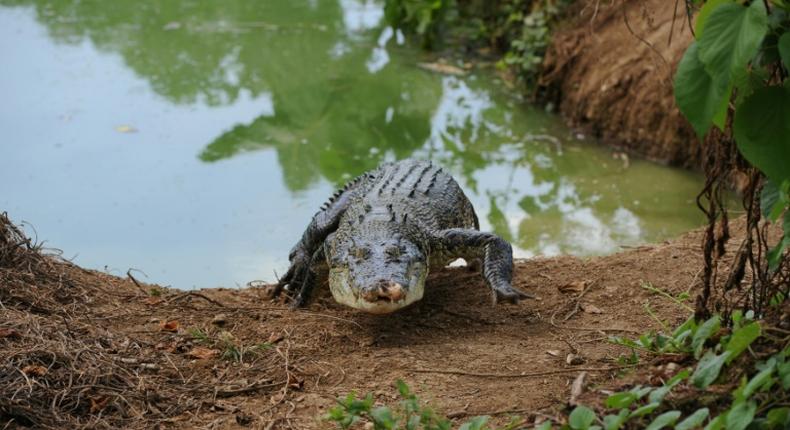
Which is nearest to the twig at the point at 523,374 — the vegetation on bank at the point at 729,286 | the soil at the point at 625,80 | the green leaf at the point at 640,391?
the vegetation on bank at the point at 729,286

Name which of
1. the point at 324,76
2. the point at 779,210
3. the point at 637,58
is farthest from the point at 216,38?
the point at 779,210

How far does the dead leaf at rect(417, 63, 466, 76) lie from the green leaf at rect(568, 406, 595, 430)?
8184mm

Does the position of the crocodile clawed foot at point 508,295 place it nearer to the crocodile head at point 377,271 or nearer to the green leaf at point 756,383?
the crocodile head at point 377,271

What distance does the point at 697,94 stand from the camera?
2.86 metres

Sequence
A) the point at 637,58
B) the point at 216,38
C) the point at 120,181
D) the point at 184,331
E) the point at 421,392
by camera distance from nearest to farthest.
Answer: the point at 421,392 < the point at 184,331 < the point at 120,181 < the point at 637,58 < the point at 216,38

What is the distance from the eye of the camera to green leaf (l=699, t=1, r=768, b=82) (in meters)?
2.69

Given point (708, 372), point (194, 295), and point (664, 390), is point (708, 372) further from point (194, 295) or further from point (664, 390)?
point (194, 295)

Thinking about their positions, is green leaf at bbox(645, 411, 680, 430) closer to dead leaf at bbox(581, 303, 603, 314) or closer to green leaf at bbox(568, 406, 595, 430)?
green leaf at bbox(568, 406, 595, 430)

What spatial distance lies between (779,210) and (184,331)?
8.76ft

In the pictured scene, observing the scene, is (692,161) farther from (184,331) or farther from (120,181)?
(184,331)

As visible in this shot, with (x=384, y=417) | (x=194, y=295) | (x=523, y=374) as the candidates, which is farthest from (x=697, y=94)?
(x=194, y=295)

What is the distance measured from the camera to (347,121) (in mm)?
9484

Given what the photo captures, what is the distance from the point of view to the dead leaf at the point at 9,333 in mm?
4055

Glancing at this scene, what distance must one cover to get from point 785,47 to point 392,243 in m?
2.41
